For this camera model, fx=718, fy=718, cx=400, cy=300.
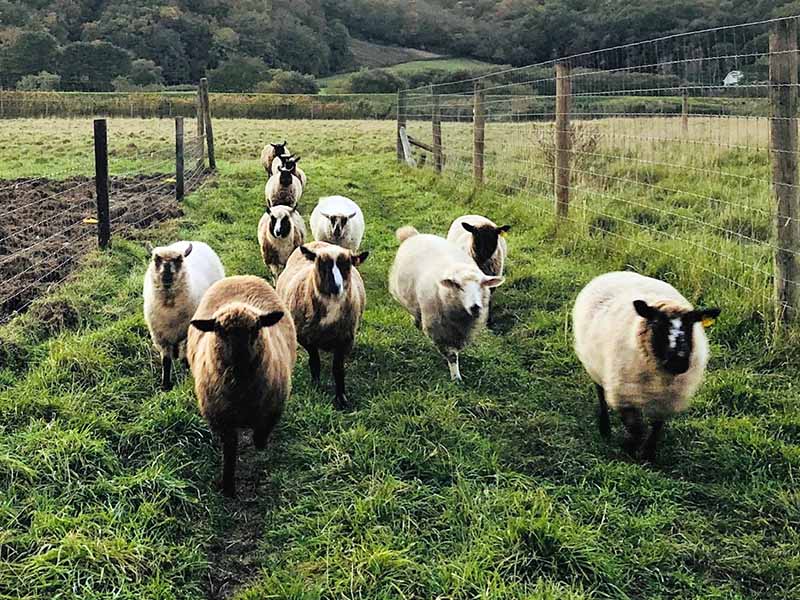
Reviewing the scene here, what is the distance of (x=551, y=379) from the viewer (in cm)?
556

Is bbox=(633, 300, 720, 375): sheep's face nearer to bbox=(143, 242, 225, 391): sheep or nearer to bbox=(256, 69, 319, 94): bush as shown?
bbox=(143, 242, 225, 391): sheep

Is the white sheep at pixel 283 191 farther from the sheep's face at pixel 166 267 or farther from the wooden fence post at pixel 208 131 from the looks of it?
the wooden fence post at pixel 208 131

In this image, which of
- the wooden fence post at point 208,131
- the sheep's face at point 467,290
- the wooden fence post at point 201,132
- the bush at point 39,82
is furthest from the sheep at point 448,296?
the bush at point 39,82

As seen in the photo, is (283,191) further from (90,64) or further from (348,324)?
(90,64)

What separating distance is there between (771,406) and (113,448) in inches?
166

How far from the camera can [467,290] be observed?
5.48 m

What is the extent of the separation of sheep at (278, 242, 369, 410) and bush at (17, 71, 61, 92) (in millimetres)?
48734

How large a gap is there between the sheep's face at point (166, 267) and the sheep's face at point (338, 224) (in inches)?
109

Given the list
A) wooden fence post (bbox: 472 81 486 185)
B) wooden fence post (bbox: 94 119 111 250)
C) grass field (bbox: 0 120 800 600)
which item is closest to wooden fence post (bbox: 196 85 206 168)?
wooden fence post (bbox: 472 81 486 185)

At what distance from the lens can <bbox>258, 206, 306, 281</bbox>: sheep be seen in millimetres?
8086

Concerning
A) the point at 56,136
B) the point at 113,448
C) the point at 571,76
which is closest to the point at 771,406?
the point at 113,448

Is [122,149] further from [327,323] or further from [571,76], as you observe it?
[327,323]

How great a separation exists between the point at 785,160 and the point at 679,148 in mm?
4999

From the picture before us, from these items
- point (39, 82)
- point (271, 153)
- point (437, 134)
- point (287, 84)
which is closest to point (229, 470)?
point (271, 153)
